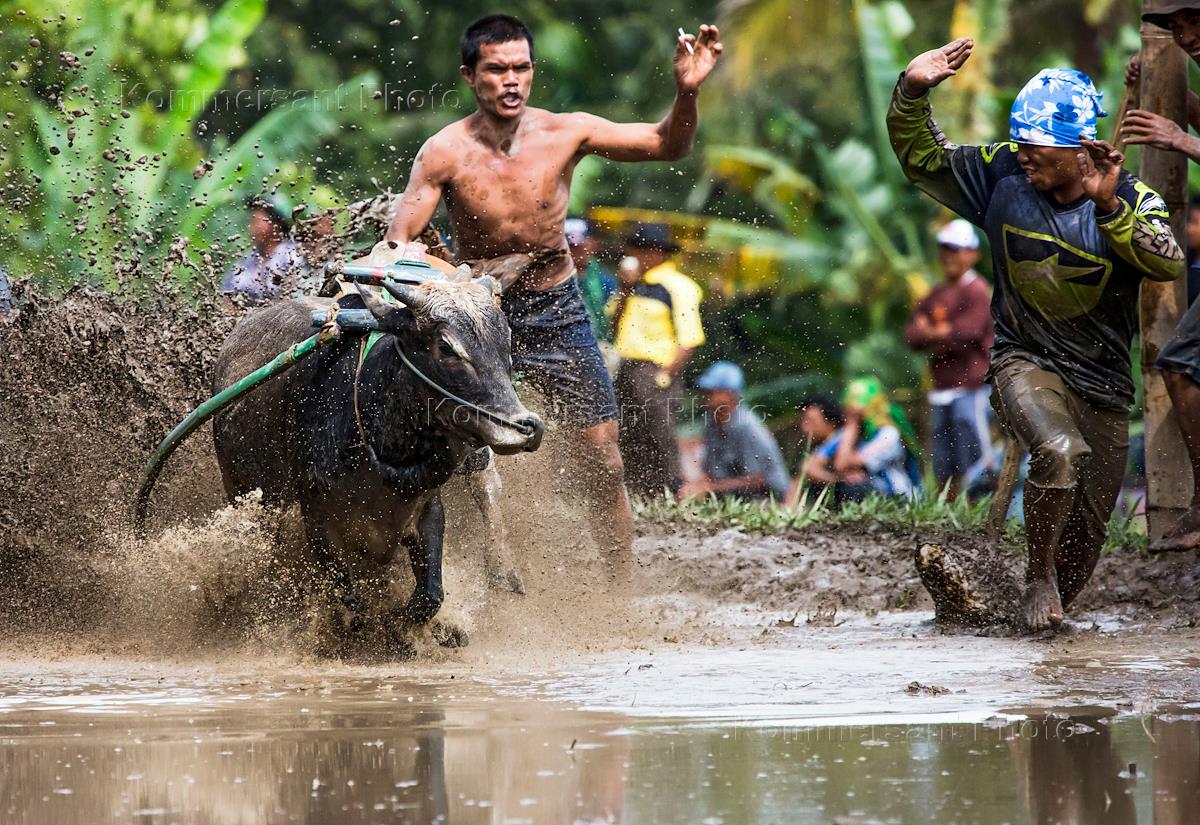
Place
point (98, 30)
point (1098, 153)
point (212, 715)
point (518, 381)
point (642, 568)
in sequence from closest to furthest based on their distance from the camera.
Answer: point (212, 715) → point (1098, 153) → point (518, 381) → point (642, 568) → point (98, 30)

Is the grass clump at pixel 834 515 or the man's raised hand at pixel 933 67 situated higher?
A: the man's raised hand at pixel 933 67

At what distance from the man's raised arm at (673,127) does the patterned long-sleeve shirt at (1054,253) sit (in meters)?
0.78

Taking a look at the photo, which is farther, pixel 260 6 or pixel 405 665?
pixel 260 6

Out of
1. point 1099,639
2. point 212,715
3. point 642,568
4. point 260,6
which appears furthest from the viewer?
point 260,6

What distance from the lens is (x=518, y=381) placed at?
8.12 meters

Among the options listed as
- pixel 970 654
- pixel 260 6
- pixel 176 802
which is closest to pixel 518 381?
pixel 970 654

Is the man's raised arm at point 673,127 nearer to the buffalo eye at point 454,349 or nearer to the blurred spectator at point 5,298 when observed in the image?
the buffalo eye at point 454,349

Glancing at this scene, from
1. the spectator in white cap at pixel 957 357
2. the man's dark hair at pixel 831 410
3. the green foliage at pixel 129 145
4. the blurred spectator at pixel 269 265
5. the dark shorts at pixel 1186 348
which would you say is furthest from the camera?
the green foliage at pixel 129 145

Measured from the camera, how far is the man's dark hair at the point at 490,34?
25.5 feet

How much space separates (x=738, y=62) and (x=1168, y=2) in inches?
368

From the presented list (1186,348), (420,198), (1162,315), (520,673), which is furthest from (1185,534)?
(420,198)

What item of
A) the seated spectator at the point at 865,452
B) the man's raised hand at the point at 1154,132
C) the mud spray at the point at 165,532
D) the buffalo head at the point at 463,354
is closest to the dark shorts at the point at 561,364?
Result: the mud spray at the point at 165,532

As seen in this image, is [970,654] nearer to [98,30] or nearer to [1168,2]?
[1168,2]

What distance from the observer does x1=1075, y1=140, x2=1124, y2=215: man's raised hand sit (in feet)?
22.5
